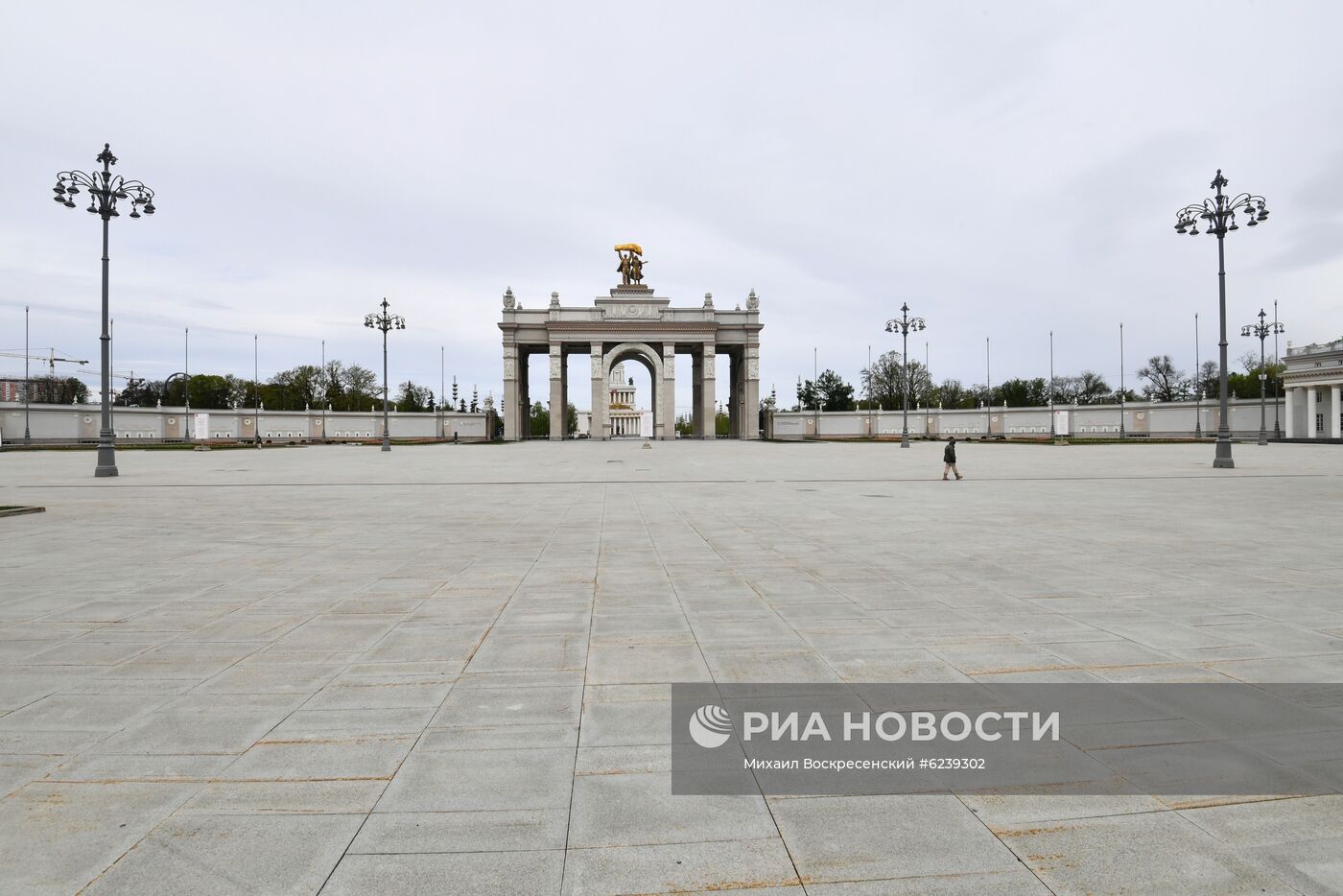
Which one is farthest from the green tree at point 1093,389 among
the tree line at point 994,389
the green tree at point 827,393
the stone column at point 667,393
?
the stone column at point 667,393

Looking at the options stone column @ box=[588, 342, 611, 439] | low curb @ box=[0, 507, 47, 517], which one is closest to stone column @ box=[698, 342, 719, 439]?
stone column @ box=[588, 342, 611, 439]

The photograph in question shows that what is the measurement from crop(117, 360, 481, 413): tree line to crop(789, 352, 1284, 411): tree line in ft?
173

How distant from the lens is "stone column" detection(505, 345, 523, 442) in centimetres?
8781

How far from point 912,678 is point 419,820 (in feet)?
10.8

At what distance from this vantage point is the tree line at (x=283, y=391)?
103250 millimetres

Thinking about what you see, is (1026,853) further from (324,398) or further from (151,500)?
(324,398)

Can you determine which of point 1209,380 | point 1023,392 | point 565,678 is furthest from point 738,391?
point 565,678

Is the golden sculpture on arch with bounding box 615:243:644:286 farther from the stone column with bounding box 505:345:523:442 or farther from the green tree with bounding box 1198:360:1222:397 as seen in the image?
the green tree with bounding box 1198:360:1222:397

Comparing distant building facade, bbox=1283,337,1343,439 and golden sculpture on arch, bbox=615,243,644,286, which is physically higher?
golden sculpture on arch, bbox=615,243,644,286

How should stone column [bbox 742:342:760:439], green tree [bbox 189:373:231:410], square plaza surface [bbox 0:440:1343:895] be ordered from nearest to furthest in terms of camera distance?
square plaza surface [bbox 0:440:1343:895] → stone column [bbox 742:342:760:439] → green tree [bbox 189:373:231:410]

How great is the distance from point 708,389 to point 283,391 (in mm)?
63681

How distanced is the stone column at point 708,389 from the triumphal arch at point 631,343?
12cm

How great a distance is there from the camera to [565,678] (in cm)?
510

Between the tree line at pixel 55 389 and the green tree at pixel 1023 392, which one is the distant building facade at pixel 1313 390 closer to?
the green tree at pixel 1023 392
